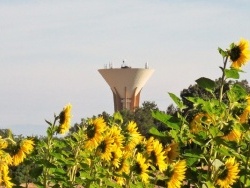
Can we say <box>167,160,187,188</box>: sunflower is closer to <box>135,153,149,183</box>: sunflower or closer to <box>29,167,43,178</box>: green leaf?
<box>135,153,149,183</box>: sunflower

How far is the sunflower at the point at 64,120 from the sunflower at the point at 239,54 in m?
1.58

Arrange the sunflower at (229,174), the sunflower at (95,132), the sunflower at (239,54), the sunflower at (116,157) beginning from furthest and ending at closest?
the sunflower at (116,157) < the sunflower at (95,132) < the sunflower at (239,54) < the sunflower at (229,174)

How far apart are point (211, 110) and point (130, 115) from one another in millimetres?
56935

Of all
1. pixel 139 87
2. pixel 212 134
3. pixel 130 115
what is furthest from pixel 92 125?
pixel 139 87

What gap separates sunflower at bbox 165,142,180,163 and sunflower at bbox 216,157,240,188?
0.43 m

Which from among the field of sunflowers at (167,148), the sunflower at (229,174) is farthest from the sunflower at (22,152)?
the sunflower at (229,174)

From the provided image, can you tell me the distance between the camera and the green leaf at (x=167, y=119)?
555cm

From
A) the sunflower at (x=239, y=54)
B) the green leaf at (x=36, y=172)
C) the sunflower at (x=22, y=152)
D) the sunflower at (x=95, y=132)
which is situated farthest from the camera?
the green leaf at (x=36, y=172)

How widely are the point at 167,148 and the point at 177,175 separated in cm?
26

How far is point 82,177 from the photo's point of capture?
20.9ft

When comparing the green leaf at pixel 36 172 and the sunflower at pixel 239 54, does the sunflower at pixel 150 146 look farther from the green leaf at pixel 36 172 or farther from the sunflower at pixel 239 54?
Result: the green leaf at pixel 36 172

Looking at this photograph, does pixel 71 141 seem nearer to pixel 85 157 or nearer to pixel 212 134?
pixel 85 157

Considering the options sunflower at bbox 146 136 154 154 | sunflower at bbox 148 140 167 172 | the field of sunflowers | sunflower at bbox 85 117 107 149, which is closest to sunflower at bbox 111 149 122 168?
the field of sunflowers

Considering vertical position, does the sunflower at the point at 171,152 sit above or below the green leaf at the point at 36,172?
above
